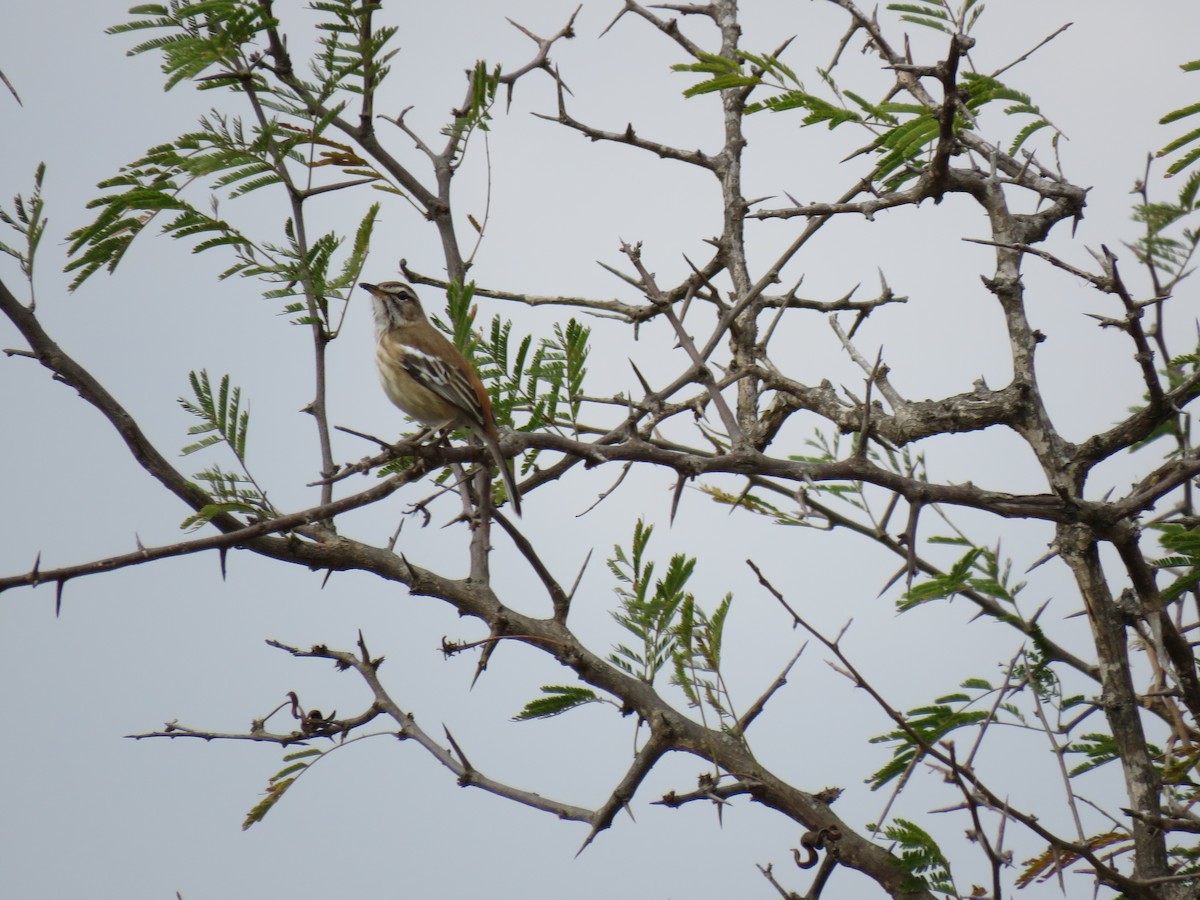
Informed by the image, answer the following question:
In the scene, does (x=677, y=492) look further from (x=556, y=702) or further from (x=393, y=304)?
(x=393, y=304)

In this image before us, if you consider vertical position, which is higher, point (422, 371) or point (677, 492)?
point (422, 371)

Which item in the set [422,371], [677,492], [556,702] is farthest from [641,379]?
Result: [422,371]

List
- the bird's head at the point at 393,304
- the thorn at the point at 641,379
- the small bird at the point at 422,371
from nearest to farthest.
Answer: the thorn at the point at 641,379, the small bird at the point at 422,371, the bird's head at the point at 393,304

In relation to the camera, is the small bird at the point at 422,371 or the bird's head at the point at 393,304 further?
the bird's head at the point at 393,304

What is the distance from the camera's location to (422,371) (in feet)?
19.7

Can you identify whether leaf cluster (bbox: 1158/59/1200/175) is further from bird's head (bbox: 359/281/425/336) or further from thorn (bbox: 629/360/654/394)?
bird's head (bbox: 359/281/425/336)

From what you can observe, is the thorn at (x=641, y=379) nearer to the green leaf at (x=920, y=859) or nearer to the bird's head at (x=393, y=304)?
the green leaf at (x=920, y=859)

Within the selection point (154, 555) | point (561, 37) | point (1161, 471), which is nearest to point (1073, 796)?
point (1161, 471)

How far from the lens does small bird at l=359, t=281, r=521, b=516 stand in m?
5.41

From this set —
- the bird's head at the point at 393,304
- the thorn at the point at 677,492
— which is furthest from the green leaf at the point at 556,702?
the bird's head at the point at 393,304

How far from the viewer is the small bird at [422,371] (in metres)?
5.41

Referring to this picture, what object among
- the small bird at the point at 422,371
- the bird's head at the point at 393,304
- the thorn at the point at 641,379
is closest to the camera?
the thorn at the point at 641,379

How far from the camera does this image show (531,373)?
4258 mm

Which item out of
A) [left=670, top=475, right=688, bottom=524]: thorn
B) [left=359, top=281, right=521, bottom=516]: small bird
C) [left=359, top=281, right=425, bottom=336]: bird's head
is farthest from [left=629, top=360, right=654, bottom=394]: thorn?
[left=359, top=281, right=425, bottom=336]: bird's head
